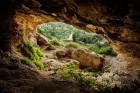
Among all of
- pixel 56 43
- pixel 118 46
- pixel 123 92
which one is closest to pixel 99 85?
pixel 123 92

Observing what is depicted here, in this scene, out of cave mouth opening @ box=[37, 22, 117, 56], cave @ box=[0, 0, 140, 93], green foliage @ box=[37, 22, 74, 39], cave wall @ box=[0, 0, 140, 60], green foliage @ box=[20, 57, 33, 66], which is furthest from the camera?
green foliage @ box=[37, 22, 74, 39]

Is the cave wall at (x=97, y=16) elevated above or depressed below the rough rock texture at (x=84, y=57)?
above

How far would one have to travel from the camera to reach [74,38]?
1004 inches

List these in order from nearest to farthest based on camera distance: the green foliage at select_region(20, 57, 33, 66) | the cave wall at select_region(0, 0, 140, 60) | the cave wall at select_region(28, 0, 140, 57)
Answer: the cave wall at select_region(28, 0, 140, 57) < the cave wall at select_region(0, 0, 140, 60) < the green foliage at select_region(20, 57, 33, 66)

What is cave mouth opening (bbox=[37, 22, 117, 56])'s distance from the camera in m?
21.7

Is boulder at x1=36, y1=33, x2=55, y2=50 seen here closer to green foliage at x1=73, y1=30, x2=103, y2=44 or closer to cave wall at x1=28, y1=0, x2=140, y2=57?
green foliage at x1=73, y1=30, x2=103, y2=44

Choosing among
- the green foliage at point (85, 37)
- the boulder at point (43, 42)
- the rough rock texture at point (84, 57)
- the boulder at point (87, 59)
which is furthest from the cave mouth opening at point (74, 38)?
the boulder at point (87, 59)

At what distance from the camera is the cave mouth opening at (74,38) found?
856 inches

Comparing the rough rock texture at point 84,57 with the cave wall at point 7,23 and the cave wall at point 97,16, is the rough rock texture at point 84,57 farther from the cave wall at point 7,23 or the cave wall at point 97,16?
the cave wall at point 7,23

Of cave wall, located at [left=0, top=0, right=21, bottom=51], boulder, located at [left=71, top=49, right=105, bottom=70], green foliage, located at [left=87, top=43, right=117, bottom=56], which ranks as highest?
cave wall, located at [left=0, top=0, right=21, bottom=51]

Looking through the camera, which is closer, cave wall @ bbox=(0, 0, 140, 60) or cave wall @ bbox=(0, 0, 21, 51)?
cave wall @ bbox=(0, 0, 140, 60)

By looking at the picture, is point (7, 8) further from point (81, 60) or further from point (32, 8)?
point (81, 60)

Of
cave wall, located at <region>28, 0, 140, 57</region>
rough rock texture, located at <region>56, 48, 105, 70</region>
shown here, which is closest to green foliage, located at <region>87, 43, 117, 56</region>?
rough rock texture, located at <region>56, 48, 105, 70</region>

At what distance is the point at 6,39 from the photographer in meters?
12.6
